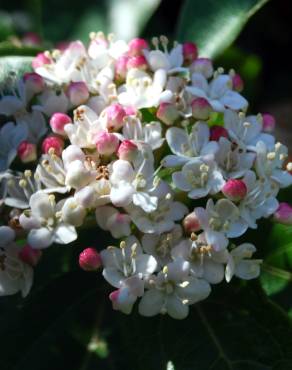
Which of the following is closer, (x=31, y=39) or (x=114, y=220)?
(x=114, y=220)

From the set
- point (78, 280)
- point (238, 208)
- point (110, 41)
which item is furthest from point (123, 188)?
point (110, 41)

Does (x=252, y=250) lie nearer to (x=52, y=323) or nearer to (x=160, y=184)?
(x=160, y=184)

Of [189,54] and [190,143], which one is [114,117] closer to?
[190,143]

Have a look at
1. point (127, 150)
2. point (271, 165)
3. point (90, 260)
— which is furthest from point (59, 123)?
point (271, 165)

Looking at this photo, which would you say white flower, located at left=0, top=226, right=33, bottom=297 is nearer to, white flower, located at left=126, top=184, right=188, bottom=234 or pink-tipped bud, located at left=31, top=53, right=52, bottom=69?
white flower, located at left=126, top=184, right=188, bottom=234

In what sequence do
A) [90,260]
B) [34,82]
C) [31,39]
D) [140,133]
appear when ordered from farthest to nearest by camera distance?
[31,39] < [34,82] < [140,133] < [90,260]

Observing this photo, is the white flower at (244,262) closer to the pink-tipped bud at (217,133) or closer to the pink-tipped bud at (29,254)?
the pink-tipped bud at (217,133)
